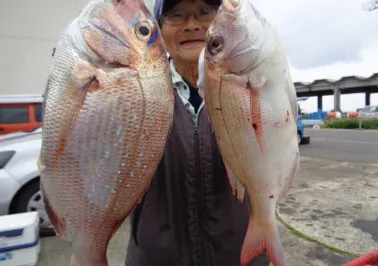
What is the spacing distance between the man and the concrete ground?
191 cm

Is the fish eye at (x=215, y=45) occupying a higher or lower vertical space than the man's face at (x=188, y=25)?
lower

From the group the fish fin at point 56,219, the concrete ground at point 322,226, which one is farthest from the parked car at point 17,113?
the fish fin at point 56,219

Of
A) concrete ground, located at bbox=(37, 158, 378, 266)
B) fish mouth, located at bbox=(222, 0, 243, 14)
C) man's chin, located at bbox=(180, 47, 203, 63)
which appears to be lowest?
concrete ground, located at bbox=(37, 158, 378, 266)

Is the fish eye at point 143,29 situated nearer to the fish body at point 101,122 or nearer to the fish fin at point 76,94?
the fish body at point 101,122

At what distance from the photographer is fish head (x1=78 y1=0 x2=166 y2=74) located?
1069 millimetres

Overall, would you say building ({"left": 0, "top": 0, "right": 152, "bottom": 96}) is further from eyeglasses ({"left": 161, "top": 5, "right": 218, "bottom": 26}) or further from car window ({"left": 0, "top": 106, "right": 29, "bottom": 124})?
eyeglasses ({"left": 161, "top": 5, "right": 218, "bottom": 26})

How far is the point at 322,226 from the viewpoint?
4.13 m

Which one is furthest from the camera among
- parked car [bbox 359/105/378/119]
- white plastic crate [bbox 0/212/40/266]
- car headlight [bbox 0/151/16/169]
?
parked car [bbox 359/105/378/119]

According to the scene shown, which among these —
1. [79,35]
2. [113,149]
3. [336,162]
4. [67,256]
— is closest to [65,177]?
[113,149]

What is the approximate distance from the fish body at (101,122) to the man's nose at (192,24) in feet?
1.30

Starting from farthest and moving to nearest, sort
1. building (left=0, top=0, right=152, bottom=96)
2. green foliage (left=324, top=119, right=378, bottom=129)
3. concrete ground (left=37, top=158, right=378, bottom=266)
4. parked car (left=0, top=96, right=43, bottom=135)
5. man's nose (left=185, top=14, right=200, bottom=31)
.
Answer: green foliage (left=324, top=119, right=378, bottom=129) → building (left=0, top=0, right=152, bottom=96) → parked car (left=0, top=96, right=43, bottom=135) → concrete ground (left=37, top=158, right=378, bottom=266) → man's nose (left=185, top=14, right=200, bottom=31)

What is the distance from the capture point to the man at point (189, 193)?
1.48 m

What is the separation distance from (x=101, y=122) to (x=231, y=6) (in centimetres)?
65

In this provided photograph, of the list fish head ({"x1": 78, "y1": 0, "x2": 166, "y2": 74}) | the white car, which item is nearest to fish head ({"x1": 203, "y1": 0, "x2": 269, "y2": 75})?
fish head ({"x1": 78, "y1": 0, "x2": 166, "y2": 74})
